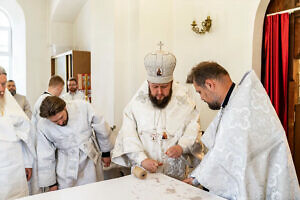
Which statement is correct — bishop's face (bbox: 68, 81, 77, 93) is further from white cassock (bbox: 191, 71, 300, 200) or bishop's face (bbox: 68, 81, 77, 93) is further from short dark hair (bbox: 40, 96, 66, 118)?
white cassock (bbox: 191, 71, 300, 200)

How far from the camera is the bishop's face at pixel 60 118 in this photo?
8.79 ft

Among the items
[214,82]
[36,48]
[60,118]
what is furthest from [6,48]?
[214,82]

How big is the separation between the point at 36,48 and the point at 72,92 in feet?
7.39

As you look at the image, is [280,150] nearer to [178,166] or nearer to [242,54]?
[178,166]

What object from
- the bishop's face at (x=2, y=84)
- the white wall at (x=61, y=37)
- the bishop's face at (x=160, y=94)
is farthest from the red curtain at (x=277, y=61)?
the white wall at (x=61, y=37)

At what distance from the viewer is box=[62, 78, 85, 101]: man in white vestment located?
5.96 metres

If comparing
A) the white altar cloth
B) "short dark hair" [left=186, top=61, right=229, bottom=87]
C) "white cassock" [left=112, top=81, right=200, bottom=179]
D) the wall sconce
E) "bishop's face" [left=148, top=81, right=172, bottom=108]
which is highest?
the wall sconce

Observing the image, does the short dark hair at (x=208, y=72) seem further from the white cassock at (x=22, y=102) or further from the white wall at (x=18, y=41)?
the white wall at (x=18, y=41)

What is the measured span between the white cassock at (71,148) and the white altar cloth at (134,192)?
2.68 ft

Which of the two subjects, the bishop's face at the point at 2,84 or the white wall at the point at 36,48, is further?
the white wall at the point at 36,48

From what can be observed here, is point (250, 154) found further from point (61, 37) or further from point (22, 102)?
point (61, 37)

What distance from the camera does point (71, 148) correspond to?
2936mm

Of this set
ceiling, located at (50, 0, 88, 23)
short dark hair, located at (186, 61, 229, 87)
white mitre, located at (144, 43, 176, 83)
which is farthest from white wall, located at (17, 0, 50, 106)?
short dark hair, located at (186, 61, 229, 87)

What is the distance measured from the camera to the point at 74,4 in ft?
23.0
